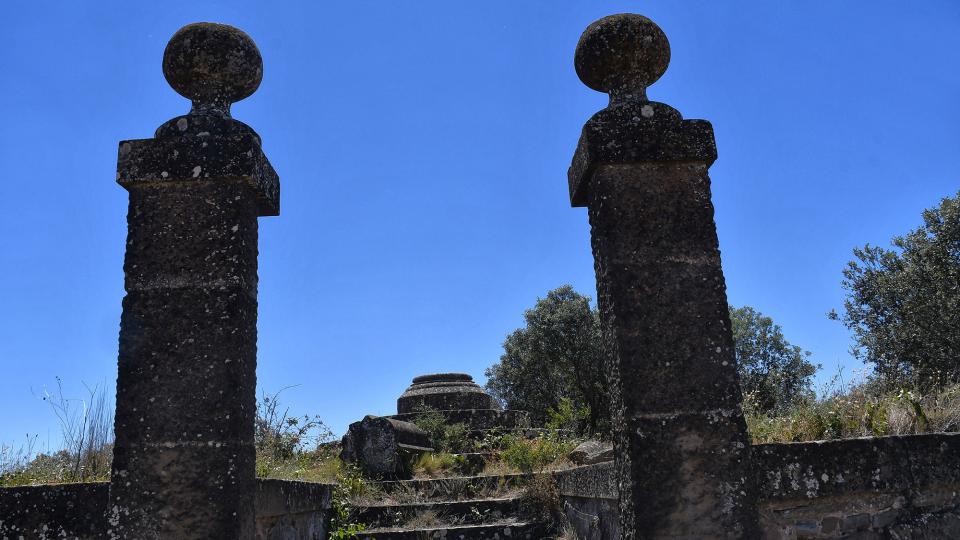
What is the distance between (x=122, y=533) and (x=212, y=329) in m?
0.89

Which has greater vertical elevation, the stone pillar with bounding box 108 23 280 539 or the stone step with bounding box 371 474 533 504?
the stone pillar with bounding box 108 23 280 539

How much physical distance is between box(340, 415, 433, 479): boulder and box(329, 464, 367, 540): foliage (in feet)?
1.85

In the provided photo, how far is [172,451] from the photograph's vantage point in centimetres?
284

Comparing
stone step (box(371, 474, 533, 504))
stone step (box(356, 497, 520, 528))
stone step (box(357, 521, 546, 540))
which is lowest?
→ stone step (box(357, 521, 546, 540))

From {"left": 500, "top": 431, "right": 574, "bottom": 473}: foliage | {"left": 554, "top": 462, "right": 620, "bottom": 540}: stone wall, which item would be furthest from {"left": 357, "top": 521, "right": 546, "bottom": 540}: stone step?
{"left": 500, "top": 431, "right": 574, "bottom": 473}: foliage

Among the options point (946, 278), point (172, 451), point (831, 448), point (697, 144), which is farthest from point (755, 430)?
point (946, 278)

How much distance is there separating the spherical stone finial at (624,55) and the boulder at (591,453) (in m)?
4.46

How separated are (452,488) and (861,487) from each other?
16.1ft

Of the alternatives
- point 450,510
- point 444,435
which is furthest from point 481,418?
point 450,510

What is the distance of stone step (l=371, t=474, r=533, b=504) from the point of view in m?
7.45

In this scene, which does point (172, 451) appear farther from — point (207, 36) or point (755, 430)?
point (755, 430)

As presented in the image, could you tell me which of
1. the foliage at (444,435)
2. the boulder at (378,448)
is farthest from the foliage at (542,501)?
the foliage at (444,435)

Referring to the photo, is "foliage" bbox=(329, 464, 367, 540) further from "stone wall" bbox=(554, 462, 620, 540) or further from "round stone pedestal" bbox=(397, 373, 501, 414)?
"round stone pedestal" bbox=(397, 373, 501, 414)

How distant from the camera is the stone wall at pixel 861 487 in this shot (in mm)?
3127
